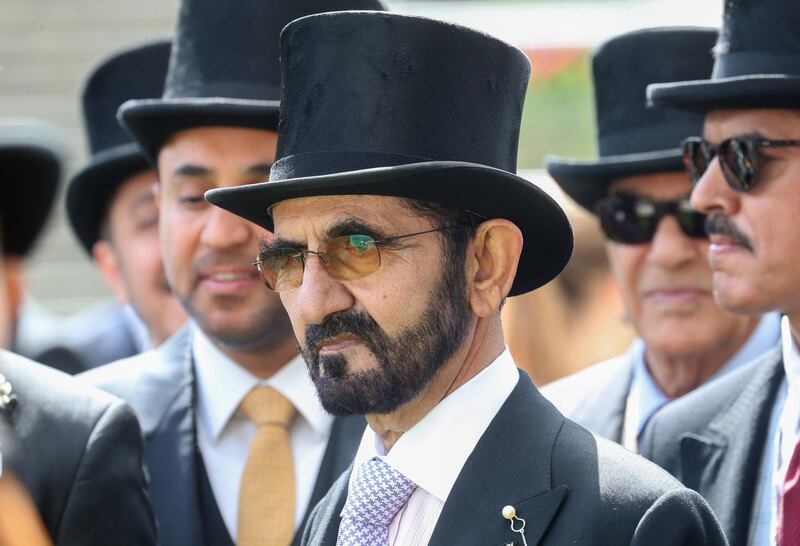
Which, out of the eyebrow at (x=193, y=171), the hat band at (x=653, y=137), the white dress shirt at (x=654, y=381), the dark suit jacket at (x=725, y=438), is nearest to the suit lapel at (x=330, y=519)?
→ the dark suit jacket at (x=725, y=438)

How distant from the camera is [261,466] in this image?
15.7ft

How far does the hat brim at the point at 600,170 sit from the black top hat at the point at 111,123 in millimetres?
1829

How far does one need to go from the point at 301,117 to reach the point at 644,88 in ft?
8.14

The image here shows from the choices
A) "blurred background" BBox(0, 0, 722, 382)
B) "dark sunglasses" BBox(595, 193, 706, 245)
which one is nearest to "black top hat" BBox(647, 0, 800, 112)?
"dark sunglasses" BBox(595, 193, 706, 245)

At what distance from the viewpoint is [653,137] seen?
5.87 metres

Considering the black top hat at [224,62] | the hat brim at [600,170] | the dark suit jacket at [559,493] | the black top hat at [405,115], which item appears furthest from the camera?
the hat brim at [600,170]

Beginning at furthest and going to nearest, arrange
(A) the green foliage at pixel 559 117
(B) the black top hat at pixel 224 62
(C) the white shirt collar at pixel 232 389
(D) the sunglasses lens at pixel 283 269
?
(A) the green foliage at pixel 559 117 < (B) the black top hat at pixel 224 62 < (C) the white shirt collar at pixel 232 389 < (D) the sunglasses lens at pixel 283 269

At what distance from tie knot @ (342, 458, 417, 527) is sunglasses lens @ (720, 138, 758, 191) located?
164 centimetres

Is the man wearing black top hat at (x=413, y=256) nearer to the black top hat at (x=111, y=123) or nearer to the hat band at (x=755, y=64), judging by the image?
the hat band at (x=755, y=64)

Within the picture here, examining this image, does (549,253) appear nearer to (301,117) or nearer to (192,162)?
(301,117)

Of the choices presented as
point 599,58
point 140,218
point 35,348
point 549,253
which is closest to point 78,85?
point 35,348

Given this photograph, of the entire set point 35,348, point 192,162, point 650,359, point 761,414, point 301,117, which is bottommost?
point 35,348

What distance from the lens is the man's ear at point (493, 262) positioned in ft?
12.5

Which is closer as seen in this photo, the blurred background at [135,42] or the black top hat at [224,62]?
the black top hat at [224,62]
